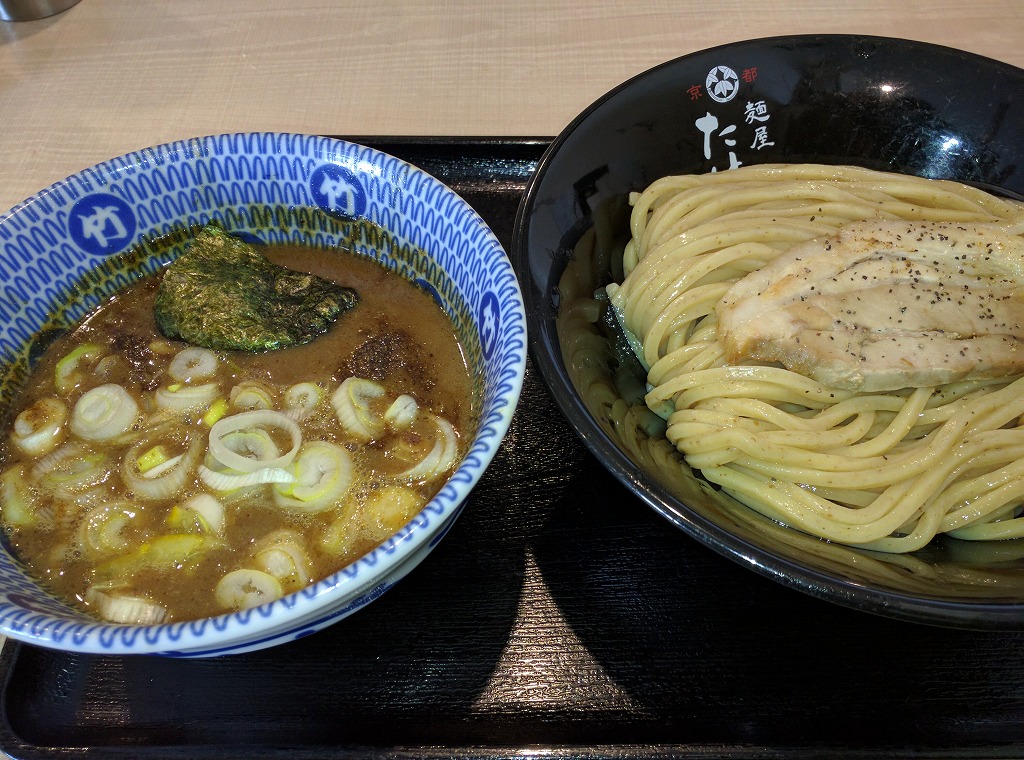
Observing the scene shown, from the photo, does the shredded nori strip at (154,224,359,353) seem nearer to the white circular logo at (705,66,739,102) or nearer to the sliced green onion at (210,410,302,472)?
the sliced green onion at (210,410,302,472)

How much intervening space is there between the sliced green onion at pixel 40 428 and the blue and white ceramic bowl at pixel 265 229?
2.9 inches

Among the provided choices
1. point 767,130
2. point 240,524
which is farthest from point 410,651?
point 767,130

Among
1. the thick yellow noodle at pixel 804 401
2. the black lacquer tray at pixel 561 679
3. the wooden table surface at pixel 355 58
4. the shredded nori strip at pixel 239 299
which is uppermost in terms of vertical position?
the wooden table surface at pixel 355 58

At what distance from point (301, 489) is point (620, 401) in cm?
68

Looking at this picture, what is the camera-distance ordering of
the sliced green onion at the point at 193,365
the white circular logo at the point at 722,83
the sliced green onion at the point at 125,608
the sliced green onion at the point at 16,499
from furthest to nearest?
the white circular logo at the point at 722,83, the sliced green onion at the point at 193,365, the sliced green onion at the point at 16,499, the sliced green onion at the point at 125,608

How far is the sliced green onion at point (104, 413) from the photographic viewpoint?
4.21 feet

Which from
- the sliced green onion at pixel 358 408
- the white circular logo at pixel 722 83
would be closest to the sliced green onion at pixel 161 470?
the sliced green onion at pixel 358 408

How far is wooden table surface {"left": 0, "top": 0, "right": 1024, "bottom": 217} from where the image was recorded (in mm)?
2480

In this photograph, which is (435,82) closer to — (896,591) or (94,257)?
(94,257)

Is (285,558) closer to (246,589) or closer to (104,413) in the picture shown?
(246,589)

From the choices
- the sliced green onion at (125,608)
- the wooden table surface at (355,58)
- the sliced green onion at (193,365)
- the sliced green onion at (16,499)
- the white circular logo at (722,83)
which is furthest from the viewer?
the wooden table surface at (355,58)

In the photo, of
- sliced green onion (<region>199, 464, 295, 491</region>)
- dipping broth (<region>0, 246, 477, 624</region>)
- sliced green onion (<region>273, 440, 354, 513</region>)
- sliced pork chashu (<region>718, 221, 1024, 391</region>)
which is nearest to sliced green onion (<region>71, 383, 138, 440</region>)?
dipping broth (<region>0, 246, 477, 624</region>)

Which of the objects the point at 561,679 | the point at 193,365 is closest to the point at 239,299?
the point at 193,365

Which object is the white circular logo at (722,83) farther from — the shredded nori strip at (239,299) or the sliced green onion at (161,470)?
the sliced green onion at (161,470)
